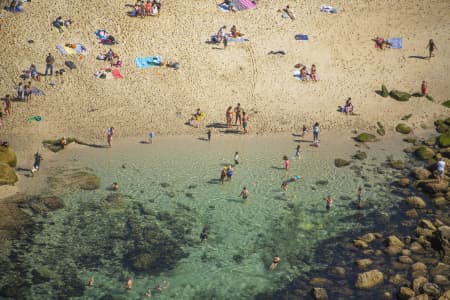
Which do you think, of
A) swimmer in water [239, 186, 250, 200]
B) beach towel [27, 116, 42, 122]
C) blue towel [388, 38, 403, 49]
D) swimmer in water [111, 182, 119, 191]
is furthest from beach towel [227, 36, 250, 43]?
swimmer in water [111, 182, 119, 191]

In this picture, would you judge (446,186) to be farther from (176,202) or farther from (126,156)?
(126,156)

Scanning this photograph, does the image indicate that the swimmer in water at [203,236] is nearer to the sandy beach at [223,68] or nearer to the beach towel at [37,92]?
the sandy beach at [223,68]

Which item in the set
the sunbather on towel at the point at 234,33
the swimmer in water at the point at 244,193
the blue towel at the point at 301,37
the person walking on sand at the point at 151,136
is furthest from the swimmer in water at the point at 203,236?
the blue towel at the point at 301,37

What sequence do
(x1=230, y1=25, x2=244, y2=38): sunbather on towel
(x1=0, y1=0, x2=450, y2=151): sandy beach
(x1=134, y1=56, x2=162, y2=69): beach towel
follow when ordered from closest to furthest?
(x1=0, y1=0, x2=450, y2=151): sandy beach → (x1=134, y1=56, x2=162, y2=69): beach towel → (x1=230, y1=25, x2=244, y2=38): sunbather on towel

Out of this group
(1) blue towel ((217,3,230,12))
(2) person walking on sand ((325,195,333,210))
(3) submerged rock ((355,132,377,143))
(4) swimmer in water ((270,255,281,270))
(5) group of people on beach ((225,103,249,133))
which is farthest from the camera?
(1) blue towel ((217,3,230,12))

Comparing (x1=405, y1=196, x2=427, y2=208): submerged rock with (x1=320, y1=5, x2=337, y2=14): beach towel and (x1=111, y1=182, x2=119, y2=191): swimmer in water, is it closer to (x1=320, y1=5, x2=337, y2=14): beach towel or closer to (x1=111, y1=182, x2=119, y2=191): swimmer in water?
(x1=111, y1=182, x2=119, y2=191): swimmer in water
